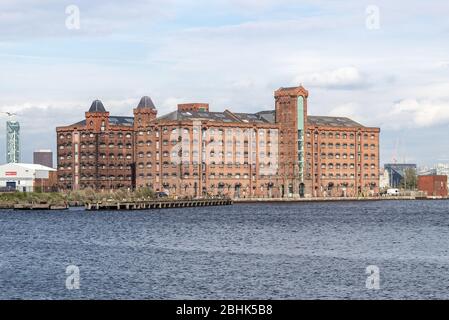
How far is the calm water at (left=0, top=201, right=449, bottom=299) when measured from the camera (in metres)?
60.4

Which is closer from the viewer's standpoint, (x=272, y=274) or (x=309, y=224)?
(x=272, y=274)

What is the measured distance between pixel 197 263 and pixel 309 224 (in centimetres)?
6628

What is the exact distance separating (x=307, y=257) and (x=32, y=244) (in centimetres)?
3299

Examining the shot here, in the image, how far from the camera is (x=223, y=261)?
78062 millimetres

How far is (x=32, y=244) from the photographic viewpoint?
99125mm

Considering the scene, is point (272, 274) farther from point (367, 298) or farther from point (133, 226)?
point (133, 226)

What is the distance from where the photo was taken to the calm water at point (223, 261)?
6038 centimetres

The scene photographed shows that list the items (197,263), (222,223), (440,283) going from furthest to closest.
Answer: (222,223)
(197,263)
(440,283)

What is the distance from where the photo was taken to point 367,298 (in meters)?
57.3
